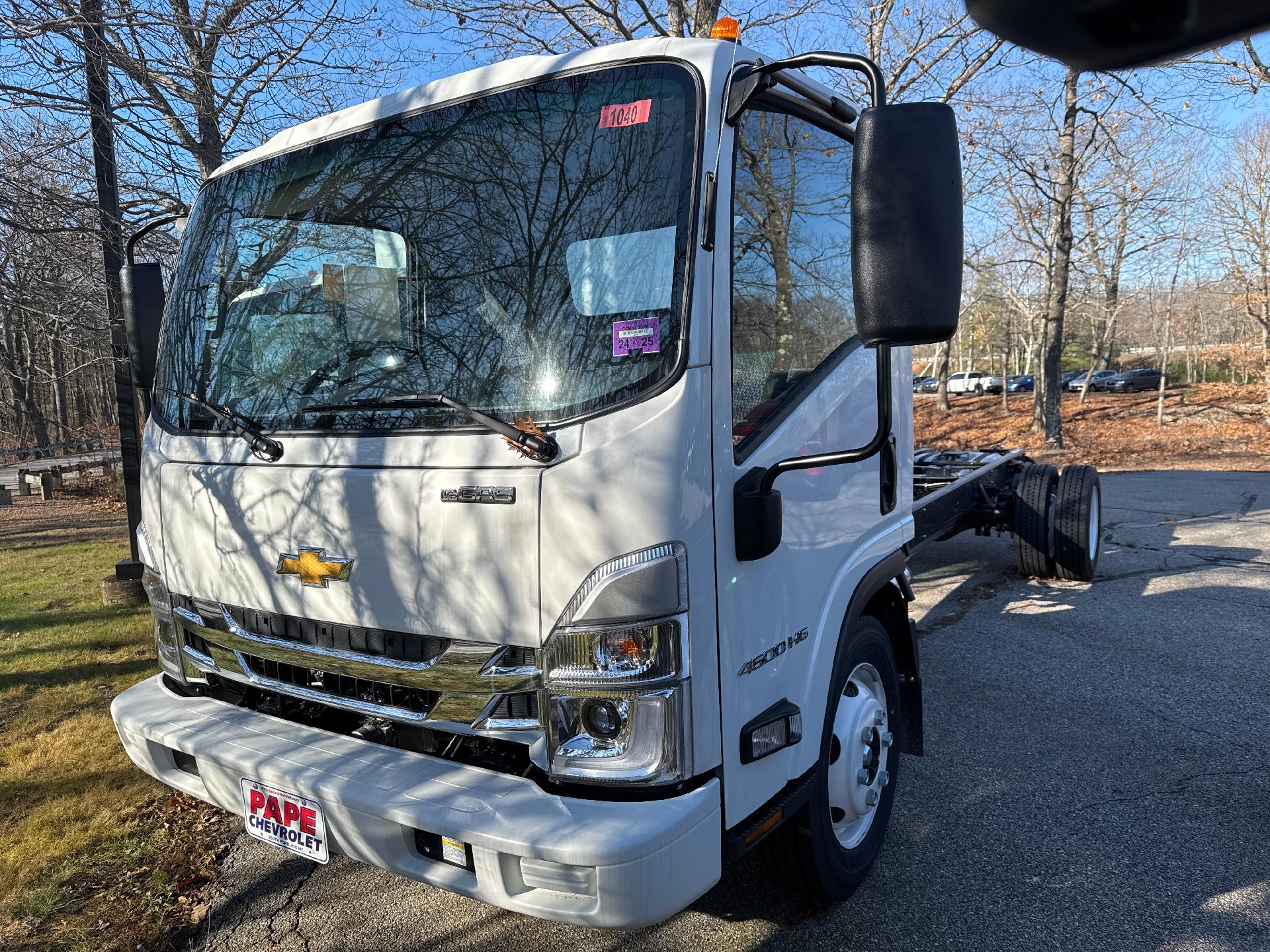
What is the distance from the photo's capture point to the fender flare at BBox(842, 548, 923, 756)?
325 cm

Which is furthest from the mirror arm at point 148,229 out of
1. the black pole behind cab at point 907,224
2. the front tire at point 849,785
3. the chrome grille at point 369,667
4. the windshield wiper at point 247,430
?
the front tire at point 849,785

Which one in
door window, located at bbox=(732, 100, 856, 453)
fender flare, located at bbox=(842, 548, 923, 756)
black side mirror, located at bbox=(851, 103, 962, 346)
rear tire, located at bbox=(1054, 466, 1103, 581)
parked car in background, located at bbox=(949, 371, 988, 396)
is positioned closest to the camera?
black side mirror, located at bbox=(851, 103, 962, 346)

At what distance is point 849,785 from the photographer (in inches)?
110

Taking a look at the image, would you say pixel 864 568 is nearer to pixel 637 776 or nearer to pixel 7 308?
pixel 637 776

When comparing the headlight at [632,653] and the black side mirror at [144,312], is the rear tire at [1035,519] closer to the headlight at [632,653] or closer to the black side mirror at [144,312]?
the headlight at [632,653]

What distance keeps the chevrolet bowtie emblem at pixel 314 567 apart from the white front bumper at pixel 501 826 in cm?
45

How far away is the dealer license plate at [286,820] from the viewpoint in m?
2.23

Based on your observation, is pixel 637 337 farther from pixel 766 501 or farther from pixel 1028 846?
pixel 1028 846

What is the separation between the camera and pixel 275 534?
2.49 metres

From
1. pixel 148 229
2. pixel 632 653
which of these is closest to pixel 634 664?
pixel 632 653

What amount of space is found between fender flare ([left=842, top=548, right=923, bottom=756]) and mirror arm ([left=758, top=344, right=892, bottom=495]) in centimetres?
112

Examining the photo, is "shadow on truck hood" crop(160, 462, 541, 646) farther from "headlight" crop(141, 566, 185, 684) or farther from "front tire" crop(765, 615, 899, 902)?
"front tire" crop(765, 615, 899, 902)

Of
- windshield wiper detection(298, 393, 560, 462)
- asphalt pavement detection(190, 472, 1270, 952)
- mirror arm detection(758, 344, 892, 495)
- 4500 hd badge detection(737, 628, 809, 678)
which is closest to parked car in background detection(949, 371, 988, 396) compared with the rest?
asphalt pavement detection(190, 472, 1270, 952)

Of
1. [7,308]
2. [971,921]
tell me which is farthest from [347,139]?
[7,308]
